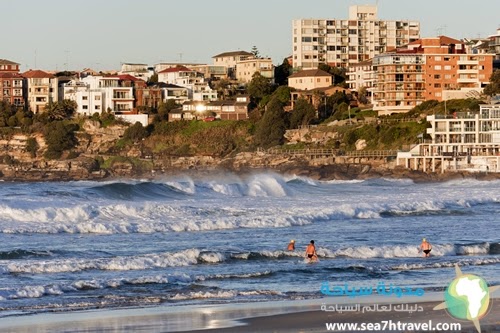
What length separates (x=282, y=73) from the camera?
354ft

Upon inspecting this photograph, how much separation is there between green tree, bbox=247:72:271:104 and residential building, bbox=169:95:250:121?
0.69 metres

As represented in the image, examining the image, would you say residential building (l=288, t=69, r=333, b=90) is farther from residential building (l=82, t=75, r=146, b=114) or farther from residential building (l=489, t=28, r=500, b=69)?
residential building (l=489, t=28, r=500, b=69)

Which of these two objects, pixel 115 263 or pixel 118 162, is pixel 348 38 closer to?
pixel 118 162

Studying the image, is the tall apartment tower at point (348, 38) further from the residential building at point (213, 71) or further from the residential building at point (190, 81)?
the residential building at point (190, 81)

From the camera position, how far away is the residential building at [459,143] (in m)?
79.2

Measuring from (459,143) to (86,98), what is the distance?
3467 centimetres

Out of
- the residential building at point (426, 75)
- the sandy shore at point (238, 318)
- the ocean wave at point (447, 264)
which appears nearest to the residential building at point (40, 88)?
the residential building at point (426, 75)

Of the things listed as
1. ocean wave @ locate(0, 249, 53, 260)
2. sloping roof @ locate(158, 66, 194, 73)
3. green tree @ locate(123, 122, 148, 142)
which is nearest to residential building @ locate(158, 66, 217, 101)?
sloping roof @ locate(158, 66, 194, 73)

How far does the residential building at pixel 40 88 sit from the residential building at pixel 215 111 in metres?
11.1

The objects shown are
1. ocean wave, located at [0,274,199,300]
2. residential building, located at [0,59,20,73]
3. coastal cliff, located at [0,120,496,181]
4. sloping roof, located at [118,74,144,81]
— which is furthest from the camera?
residential building, located at [0,59,20,73]

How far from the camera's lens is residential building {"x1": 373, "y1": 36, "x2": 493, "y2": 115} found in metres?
90.5

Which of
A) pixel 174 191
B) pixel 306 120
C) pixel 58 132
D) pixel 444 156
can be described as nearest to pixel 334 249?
pixel 174 191

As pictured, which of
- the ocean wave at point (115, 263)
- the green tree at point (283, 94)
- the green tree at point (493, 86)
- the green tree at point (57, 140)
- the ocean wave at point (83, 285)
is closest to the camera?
the ocean wave at point (83, 285)

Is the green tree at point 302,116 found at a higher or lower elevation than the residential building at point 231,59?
lower
